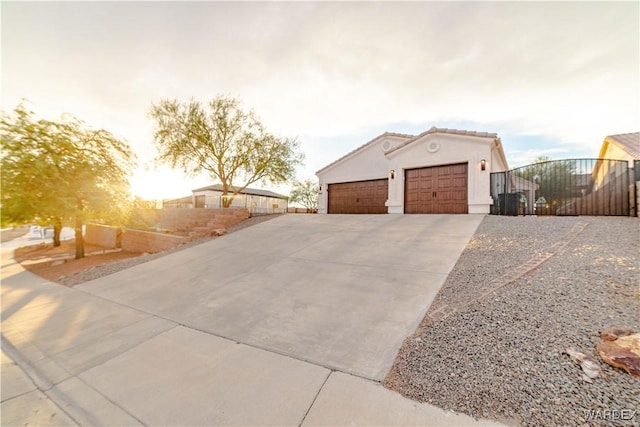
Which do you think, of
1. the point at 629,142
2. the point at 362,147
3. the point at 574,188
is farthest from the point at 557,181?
the point at 362,147

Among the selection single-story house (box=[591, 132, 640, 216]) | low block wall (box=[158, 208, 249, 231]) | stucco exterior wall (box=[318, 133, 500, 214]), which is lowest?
low block wall (box=[158, 208, 249, 231])

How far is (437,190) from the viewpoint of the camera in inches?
432

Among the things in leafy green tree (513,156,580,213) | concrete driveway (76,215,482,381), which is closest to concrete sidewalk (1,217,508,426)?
concrete driveway (76,215,482,381)

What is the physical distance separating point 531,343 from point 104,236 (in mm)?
20806

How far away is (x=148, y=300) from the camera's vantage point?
458 cm

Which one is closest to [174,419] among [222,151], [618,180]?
[618,180]

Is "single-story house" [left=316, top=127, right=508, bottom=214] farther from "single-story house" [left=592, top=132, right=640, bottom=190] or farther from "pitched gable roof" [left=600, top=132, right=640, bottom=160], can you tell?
"pitched gable roof" [left=600, top=132, right=640, bottom=160]

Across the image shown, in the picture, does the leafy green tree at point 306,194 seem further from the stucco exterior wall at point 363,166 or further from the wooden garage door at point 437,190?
the wooden garage door at point 437,190

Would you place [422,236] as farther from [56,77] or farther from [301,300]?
[56,77]

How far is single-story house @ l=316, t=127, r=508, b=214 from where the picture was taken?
32.4ft

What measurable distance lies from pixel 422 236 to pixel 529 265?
9.19ft

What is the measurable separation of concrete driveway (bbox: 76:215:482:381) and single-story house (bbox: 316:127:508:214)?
118 inches

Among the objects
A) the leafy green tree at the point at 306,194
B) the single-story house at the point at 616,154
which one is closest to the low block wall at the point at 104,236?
the single-story house at the point at 616,154

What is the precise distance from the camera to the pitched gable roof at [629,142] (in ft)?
34.8
